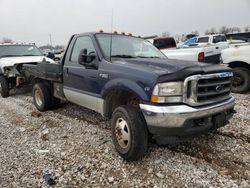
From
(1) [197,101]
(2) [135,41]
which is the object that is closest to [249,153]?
(1) [197,101]

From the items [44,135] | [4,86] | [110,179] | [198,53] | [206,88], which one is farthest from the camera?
[198,53]

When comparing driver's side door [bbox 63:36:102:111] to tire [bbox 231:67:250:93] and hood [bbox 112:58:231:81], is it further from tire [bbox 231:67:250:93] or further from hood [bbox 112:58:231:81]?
tire [bbox 231:67:250:93]

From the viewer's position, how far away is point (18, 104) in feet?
23.8

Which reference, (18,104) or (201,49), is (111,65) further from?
(201,49)

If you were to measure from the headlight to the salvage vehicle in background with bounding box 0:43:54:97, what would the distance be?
16.4 ft

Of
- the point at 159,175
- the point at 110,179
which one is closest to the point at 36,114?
the point at 110,179

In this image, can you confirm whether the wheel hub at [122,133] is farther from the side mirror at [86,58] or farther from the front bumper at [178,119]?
the side mirror at [86,58]

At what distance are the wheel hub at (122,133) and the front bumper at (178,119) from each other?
386 mm

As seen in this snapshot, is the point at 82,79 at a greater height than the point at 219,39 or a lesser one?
lesser

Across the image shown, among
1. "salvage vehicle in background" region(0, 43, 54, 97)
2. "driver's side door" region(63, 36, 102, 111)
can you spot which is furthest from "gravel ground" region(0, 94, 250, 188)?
"salvage vehicle in background" region(0, 43, 54, 97)

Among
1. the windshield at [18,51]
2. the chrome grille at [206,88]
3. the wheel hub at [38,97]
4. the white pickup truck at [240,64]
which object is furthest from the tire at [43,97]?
the white pickup truck at [240,64]

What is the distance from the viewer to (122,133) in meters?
3.58

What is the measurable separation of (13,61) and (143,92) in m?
6.13

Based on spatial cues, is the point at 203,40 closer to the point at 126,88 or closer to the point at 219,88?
the point at 219,88
